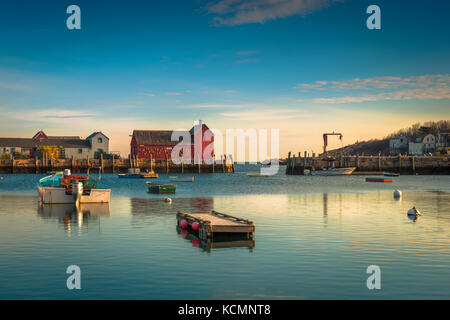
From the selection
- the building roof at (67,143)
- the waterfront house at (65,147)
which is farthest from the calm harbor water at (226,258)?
the building roof at (67,143)

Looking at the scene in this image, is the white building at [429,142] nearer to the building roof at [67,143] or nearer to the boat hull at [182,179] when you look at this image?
the boat hull at [182,179]

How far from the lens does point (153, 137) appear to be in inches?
4547

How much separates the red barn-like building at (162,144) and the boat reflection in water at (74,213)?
77879mm

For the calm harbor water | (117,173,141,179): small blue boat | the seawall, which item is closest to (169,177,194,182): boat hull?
(117,173,141,179): small blue boat

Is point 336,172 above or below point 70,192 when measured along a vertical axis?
below

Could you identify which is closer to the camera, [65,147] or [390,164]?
[390,164]

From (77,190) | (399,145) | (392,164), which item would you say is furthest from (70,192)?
(399,145)

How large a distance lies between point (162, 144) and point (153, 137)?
10.3 feet

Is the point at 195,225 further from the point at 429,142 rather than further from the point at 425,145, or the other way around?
the point at 429,142

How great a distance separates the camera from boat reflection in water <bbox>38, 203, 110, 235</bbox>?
26281 millimetres

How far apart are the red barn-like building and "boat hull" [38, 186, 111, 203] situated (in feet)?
253

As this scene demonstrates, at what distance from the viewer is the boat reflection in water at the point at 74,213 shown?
1035 inches
